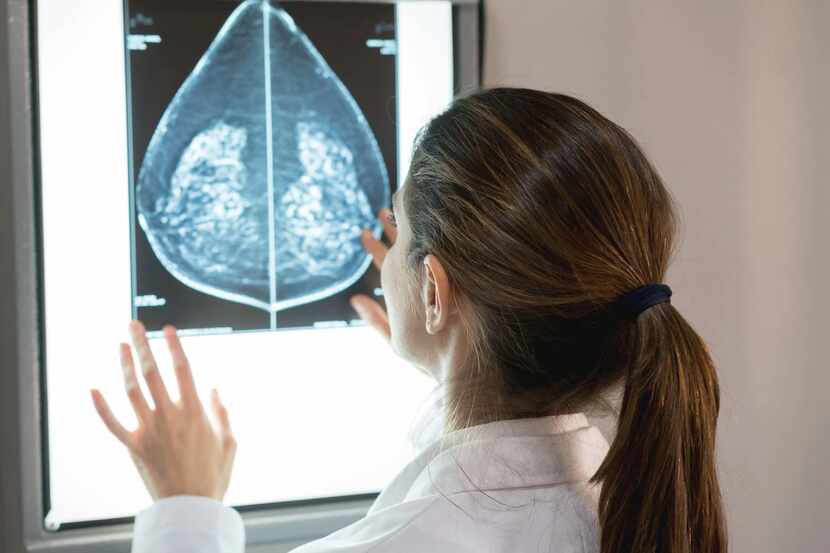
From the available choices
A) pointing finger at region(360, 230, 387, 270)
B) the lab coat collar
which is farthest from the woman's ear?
pointing finger at region(360, 230, 387, 270)

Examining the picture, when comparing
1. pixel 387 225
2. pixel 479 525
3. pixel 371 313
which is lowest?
pixel 479 525

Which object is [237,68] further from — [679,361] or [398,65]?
[679,361]

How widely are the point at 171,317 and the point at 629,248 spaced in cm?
64

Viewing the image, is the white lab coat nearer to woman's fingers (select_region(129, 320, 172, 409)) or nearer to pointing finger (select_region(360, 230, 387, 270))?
woman's fingers (select_region(129, 320, 172, 409))

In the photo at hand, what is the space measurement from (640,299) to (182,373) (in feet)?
1.96

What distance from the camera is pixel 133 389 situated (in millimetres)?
988

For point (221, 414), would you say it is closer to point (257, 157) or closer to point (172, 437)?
point (172, 437)

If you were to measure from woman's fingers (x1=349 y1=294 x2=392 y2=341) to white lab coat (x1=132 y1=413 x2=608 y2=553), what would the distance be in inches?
12.9

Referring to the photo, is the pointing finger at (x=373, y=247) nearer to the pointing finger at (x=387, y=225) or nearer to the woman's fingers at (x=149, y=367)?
the pointing finger at (x=387, y=225)

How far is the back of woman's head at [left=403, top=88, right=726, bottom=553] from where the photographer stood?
2.52ft

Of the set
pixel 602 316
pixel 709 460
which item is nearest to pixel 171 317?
pixel 602 316

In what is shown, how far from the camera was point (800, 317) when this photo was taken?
4.67 feet

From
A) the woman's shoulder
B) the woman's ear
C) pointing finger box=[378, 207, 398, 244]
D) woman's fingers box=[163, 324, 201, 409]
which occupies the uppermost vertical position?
pointing finger box=[378, 207, 398, 244]

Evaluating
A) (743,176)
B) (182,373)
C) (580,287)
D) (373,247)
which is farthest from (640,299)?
(743,176)
